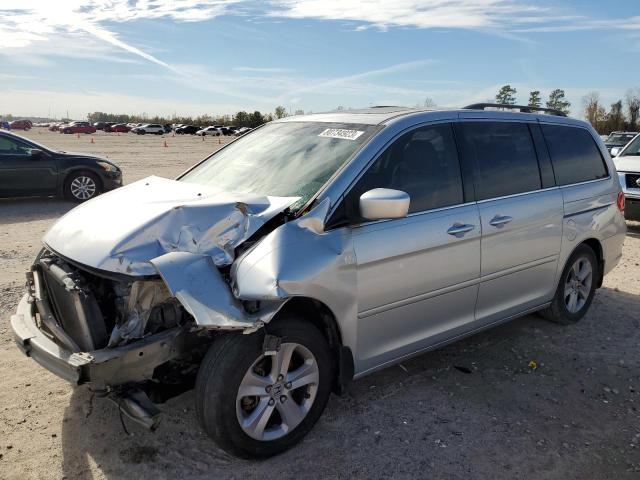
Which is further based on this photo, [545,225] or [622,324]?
[622,324]

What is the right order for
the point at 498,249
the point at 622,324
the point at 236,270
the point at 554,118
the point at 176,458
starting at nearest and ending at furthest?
the point at 236,270 → the point at 176,458 → the point at 498,249 → the point at 554,118 → the point at 622,324

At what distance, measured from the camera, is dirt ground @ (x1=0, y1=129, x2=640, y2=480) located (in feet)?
9.81

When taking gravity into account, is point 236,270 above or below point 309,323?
above

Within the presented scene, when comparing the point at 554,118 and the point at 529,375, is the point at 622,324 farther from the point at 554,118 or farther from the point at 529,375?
the point at 554,118

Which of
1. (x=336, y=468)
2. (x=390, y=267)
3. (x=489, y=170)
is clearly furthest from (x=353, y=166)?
(x=336, y=468)

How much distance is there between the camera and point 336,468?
2.98m

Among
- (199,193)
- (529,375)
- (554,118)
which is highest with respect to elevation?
(554,118)

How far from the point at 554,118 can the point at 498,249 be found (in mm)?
1627

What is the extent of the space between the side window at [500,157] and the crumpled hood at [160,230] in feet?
4.83

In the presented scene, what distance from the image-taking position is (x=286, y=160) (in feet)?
12.2

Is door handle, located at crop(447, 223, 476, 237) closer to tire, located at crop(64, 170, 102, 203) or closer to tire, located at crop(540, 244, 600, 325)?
tire, located at crop(540, 244, 600, 325)

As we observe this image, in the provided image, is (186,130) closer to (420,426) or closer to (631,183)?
(631,183)

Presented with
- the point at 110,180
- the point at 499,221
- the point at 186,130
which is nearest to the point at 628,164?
the point at 499,221

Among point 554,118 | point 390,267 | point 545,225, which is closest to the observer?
point 390,267
